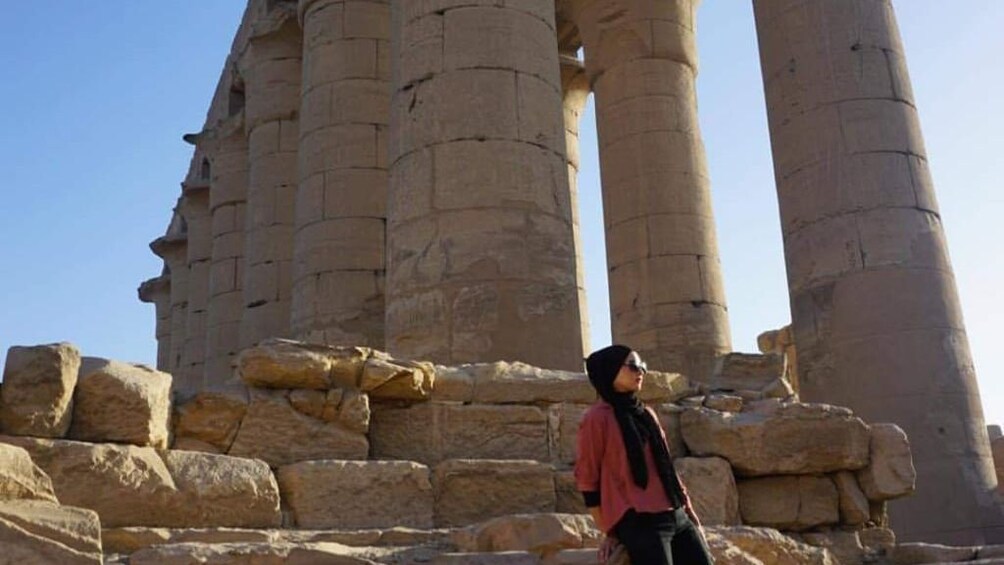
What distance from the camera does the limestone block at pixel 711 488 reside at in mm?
6895

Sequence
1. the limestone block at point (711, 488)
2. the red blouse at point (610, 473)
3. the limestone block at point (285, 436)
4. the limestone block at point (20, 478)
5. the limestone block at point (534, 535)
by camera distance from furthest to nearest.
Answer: the limestone block at point (711, 488) → the limestone block at point (285, 436) → the limestone block at point (534, 535) → the limestone block at point (20, 478) → the red blouse at point (610, 473)

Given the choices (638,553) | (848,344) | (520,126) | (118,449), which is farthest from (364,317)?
(638,553)

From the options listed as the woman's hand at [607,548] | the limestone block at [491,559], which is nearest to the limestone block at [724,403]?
the limestone block at [491,559]

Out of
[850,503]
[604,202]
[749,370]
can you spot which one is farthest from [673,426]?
[604,202]

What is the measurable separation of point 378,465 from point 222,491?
996 millimetres

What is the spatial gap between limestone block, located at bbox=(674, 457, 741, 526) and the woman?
280 centimetres

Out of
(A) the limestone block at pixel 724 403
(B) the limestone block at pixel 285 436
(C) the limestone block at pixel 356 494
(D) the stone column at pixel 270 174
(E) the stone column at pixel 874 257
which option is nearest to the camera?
(C) the limestone block at pixel 356 494

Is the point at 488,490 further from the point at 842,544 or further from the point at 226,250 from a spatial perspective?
the point at 226,250

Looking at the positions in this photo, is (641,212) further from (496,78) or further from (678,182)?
(496,78)

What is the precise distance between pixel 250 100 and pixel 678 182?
8.65 m

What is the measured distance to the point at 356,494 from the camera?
20.2ft

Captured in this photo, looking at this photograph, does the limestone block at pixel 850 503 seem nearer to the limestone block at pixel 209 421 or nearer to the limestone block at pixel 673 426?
the limestone block at pixel 673 426

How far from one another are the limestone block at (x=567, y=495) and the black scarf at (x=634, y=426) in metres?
2.64

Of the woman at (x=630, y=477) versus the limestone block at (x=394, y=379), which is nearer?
the woman at (x=630, y=477)
